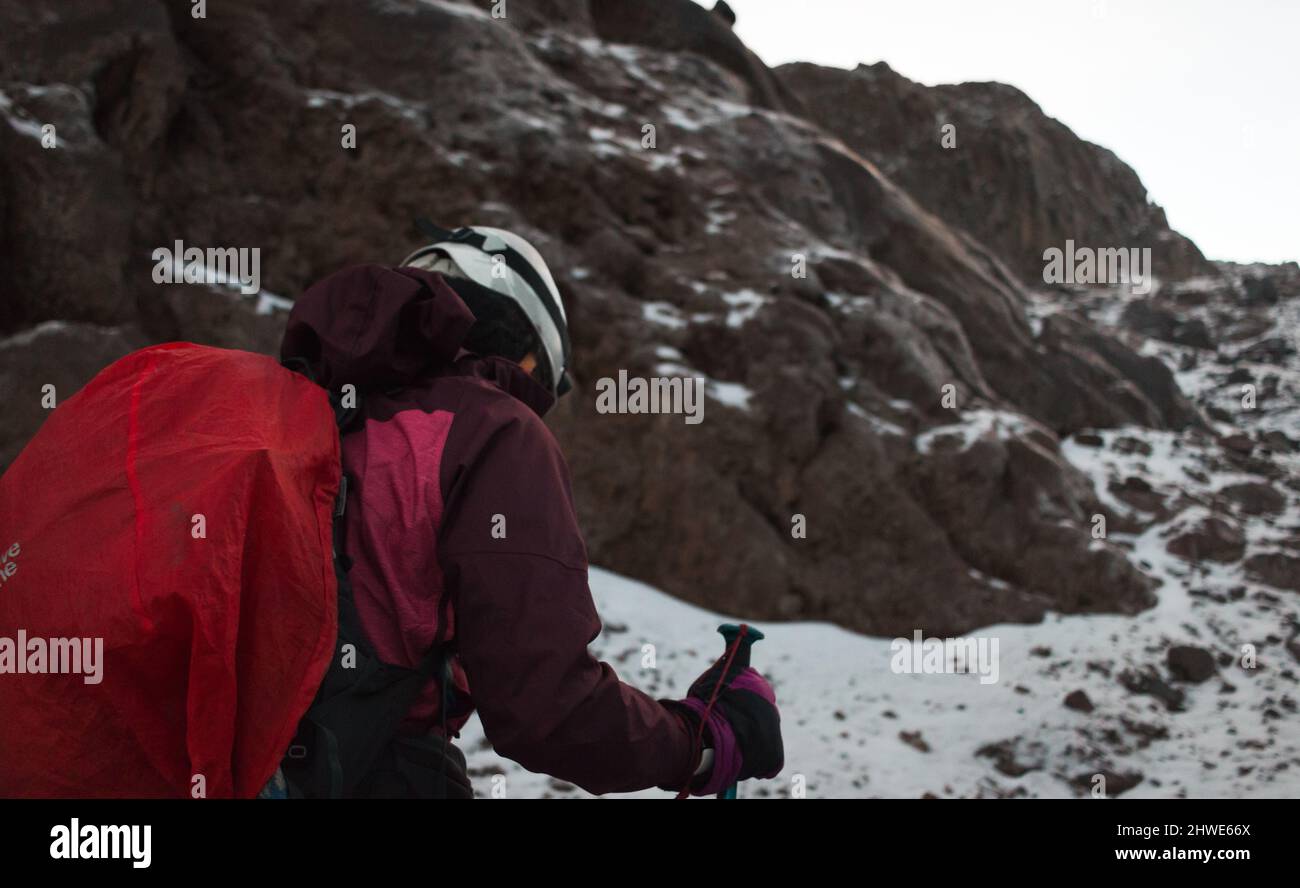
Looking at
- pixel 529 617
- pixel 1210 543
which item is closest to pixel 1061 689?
pixel 1210 543

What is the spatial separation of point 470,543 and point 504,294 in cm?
94

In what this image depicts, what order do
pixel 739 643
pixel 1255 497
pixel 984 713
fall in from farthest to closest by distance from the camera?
pixel 1255 497, pixel 984 713, pixel 739 643

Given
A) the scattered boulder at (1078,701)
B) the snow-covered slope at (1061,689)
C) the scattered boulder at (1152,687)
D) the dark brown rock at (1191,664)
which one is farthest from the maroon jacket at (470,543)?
the dark brown rock at (1191,664)

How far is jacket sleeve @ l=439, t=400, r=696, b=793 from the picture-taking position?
1.64 meters

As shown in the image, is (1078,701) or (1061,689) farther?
(1061,689)

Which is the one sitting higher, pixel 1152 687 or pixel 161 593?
pixel 161 593

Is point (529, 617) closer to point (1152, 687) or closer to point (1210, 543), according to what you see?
point (1152, 687)

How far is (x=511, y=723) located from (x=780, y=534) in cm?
949

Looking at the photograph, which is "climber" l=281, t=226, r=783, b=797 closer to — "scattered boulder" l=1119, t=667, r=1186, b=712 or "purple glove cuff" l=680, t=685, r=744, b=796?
"purple glove cuff" l=680, t=685, r=744, b=796

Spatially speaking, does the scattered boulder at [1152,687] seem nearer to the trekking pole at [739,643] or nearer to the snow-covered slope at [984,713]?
the snow-covered slope at [984,713]

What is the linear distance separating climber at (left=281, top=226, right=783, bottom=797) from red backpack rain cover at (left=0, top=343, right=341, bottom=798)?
0.21 m

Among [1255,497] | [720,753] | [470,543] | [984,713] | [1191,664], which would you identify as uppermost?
[1255,497]

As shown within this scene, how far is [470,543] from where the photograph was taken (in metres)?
1.66

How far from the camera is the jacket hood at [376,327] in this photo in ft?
6.04
